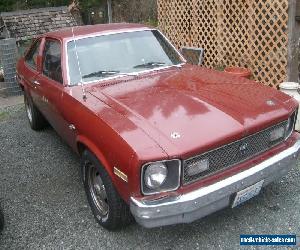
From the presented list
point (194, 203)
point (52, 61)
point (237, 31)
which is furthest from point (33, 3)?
point (194, 203)

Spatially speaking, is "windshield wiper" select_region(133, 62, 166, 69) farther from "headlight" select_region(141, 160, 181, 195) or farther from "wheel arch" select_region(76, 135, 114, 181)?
"headlight" select_region(141, 160, 181, 195)

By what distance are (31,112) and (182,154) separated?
3813 millimetres

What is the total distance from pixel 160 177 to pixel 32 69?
3.09 metres

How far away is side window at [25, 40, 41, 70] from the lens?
4968 millimetres

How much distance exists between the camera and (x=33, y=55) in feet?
17.0

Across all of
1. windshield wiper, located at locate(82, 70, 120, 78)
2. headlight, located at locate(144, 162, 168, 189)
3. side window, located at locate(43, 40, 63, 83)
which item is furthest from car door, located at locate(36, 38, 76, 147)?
headlight, located at locate(144, 162, 168, 189)

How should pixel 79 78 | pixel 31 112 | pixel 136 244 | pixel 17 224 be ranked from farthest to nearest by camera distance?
1. pixel 31 112
2. pixel 79 78
3. pixel 17 224
4. pixel 136 244

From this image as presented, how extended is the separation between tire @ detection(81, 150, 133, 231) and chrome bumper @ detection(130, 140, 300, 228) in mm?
378

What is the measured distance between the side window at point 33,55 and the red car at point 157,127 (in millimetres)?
747

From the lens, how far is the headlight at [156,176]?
259 cm

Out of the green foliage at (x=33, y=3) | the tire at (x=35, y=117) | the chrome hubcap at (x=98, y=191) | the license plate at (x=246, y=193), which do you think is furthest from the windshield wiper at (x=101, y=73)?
the green foliage at (x=33, y=3)

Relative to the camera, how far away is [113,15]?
1420 cm

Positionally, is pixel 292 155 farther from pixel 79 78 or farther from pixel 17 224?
pixel 17 224

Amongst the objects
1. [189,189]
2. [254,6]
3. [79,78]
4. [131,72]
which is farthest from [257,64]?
[189,189]
